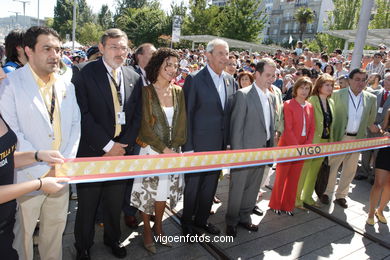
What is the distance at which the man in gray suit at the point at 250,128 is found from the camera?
3.44 meters

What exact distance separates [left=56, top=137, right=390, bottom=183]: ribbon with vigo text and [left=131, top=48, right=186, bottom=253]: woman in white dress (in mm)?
450

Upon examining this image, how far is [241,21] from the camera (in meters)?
35.0

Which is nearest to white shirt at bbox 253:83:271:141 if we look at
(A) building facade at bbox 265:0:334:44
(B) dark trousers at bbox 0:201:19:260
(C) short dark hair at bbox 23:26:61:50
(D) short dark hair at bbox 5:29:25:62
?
(C) short dark hair at bbox 23:26:61:50

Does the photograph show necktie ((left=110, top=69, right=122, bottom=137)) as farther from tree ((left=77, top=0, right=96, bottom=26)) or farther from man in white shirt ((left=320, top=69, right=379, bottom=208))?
tree ((left=77, top=0, right=96, bottom=26))

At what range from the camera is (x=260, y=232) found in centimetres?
383

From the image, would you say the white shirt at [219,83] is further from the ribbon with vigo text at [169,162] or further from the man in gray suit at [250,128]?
the ribbon with vigo text at [169,162]

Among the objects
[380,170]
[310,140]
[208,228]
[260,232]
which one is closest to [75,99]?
[208,228]

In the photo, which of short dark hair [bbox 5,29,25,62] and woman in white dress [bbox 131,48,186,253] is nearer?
woman in white dress [bbox 131,48,186,253]

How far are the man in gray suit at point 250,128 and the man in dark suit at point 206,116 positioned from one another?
159 mm

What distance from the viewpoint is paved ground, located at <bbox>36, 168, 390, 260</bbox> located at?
3.25 meters

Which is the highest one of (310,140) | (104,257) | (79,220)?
(310,140)

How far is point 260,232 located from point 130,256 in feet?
5.56

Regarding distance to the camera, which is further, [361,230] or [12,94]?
[361,230]

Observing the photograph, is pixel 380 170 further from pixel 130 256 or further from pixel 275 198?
pixel 130 256
